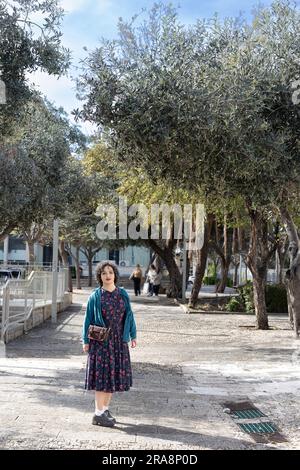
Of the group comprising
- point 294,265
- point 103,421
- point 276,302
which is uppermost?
point 294,265

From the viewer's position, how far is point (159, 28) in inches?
376

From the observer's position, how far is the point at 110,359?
19.2ft

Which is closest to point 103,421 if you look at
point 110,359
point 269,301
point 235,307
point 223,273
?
point 110,359

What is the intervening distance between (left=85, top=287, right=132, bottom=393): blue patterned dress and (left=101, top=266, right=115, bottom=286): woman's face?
0.11m

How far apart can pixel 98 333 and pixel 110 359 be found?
0.93 ft

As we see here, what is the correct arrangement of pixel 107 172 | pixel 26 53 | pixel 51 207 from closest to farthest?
pixel 26 53 < pixel 51 207 < pixel 107 172

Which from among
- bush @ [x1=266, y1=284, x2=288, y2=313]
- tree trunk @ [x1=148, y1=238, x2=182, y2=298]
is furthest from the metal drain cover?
tree trunk @ [x1=148, y1=238, x2=182, y2=298]

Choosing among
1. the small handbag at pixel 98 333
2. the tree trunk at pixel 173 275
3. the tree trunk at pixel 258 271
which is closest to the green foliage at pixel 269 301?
the tree trunk at pixel 258 271

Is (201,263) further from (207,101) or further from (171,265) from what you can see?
(207,101)

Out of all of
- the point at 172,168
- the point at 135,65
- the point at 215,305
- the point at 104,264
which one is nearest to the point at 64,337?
the point at 172,168

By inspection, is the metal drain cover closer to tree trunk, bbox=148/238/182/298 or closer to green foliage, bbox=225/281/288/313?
green foliage, bbox=225/281/288/313

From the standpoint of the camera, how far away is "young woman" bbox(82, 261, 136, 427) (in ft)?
19.1

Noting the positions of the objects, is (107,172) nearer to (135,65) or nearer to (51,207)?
(51,207)

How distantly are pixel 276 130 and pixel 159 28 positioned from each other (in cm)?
238
